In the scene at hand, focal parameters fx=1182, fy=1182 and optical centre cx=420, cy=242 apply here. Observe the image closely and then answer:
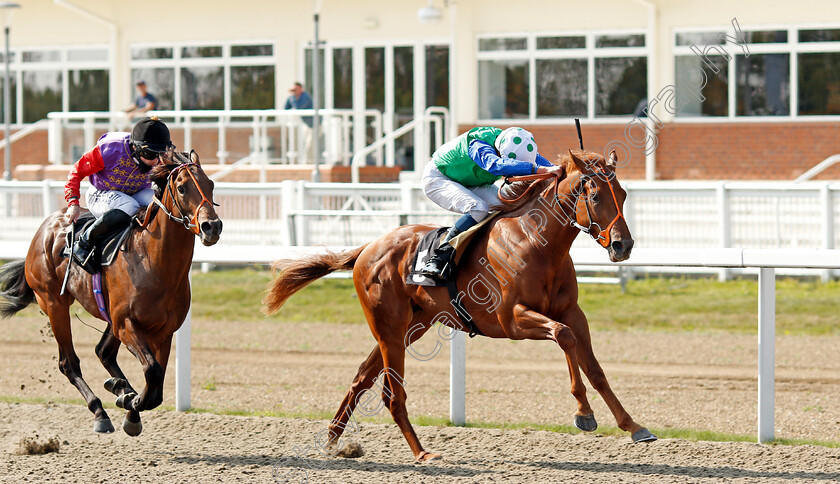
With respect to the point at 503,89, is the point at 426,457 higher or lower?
lower

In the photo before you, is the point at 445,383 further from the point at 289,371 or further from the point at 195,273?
the point at 195,273

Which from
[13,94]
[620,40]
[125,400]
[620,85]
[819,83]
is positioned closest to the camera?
[125,400]

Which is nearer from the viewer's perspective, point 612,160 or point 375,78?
point 612,160

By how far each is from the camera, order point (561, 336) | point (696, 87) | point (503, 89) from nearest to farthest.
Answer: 1. point (561, 336)
2. point (696, 87)
3. point (503, 89)

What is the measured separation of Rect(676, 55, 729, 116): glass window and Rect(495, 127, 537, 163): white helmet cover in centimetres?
1095

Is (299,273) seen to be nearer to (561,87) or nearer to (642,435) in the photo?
(642,435)

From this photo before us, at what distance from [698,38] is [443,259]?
11512 mm

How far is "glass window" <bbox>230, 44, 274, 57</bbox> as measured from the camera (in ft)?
61.2

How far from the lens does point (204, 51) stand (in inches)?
746

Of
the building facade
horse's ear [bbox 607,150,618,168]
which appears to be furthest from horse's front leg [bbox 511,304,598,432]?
the building facade

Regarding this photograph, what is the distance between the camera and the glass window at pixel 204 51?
18.9m

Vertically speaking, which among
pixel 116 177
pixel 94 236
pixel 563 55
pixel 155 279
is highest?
pixel 563 55

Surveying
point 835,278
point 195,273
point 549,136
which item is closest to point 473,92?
point 549,136

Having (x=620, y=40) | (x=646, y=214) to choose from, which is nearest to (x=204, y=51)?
(x=620, y=40)
